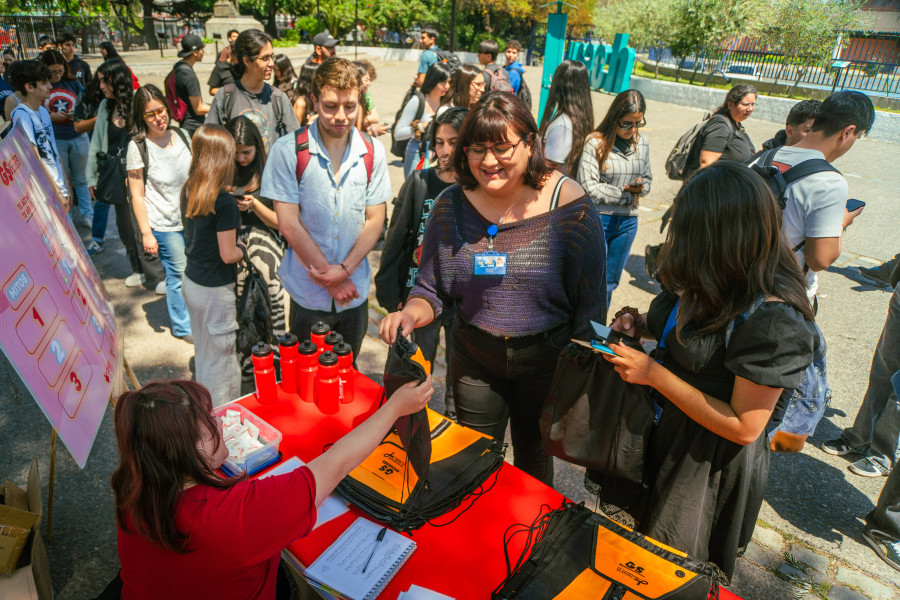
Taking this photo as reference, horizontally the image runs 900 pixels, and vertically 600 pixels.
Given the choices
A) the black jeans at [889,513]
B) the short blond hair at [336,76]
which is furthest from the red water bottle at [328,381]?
the black jeans at [889,513]

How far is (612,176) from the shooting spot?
4152mm

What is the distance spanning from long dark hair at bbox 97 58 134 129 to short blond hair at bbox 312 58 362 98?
2863mm

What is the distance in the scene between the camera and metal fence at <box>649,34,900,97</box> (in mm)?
16719

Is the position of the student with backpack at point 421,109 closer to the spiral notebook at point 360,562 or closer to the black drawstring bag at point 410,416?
the black drawstring bag at point 410,416

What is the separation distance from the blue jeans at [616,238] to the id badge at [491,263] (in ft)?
7.39

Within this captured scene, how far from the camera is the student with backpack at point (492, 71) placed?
7.51 m

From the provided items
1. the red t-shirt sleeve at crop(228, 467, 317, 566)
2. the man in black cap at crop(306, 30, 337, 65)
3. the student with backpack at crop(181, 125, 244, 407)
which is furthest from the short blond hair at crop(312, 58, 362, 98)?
the man in black cap at crop(306, 30, 337, 65)

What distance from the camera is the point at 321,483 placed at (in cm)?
161

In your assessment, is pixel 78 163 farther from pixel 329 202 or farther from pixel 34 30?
pixel 34 30

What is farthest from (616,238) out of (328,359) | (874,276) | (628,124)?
(874,276)

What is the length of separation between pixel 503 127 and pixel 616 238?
254 cm

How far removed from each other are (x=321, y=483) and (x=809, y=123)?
411 cm

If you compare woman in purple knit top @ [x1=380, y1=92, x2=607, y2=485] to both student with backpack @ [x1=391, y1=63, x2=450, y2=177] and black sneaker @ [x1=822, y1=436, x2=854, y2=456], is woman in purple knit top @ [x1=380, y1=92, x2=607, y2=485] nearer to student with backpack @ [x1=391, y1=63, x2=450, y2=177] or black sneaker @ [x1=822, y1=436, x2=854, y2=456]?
black sneaker @ [x1=822, y1=436, x2=854, y2=456]

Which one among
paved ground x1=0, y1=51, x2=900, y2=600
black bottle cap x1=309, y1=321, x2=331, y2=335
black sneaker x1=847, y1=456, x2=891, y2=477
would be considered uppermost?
black bottle cap x1=309, y1=321, x2=331, y2=335
